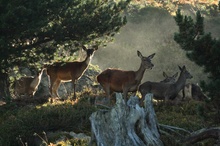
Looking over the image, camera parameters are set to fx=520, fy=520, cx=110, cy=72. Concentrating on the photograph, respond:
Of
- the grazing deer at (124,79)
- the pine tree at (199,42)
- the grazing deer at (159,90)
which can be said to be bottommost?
the grazing deer at (159,90)

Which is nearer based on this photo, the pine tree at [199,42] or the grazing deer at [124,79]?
the pine tree at [199,42]

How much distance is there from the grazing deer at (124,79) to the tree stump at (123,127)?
288 inches

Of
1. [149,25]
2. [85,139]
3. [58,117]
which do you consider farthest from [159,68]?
[85,139]

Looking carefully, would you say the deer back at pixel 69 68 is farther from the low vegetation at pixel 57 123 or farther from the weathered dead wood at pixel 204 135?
the weathered dead wood at pixel 204 135

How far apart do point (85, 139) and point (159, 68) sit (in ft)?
82.9

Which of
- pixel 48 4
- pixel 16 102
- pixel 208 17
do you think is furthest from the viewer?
pixel 208 17

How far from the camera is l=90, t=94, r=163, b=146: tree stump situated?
33.6ft

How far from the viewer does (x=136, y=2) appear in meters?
44.4

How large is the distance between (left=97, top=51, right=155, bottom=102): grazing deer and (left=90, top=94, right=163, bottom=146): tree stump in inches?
288

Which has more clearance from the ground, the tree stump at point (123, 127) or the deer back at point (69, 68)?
the deer back at point (69, 68)

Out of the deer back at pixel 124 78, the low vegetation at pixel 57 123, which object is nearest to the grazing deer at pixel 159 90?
the deer back at pixel 124 78

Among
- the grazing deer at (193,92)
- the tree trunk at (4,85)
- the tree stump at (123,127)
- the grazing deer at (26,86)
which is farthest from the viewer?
the grazing deer at (26,86)

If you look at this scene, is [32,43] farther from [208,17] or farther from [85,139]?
[208,17]

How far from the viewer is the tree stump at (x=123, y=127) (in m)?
10.2
